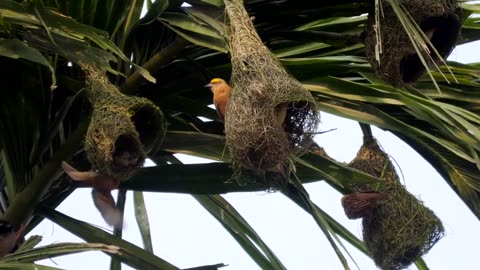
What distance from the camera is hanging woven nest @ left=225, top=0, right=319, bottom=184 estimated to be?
102 inches

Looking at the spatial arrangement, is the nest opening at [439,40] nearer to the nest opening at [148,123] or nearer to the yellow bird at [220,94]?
the yellow bird at [220,94]

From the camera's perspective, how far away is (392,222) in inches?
126

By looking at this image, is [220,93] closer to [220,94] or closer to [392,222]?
[220,94]

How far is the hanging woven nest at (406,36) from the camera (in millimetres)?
2822

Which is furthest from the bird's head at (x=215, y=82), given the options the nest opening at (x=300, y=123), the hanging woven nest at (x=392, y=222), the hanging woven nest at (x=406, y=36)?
the hanging woven nest at (x=392, y=222)

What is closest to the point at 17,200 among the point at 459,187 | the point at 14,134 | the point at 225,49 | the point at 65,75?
the point at 14,134

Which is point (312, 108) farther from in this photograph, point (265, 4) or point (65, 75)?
point (65, 75)

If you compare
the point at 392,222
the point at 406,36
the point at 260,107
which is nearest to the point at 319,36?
the point at 406,36

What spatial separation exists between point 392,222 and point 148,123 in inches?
32.2

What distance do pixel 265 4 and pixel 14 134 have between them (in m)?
0.76

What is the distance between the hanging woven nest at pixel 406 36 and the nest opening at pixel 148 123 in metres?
0.57

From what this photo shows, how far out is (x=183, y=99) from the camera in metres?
3.10

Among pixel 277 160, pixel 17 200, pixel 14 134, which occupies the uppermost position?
pixel 14 134

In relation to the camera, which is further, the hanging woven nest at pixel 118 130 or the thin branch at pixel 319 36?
the thin branch at pixel 319 36
